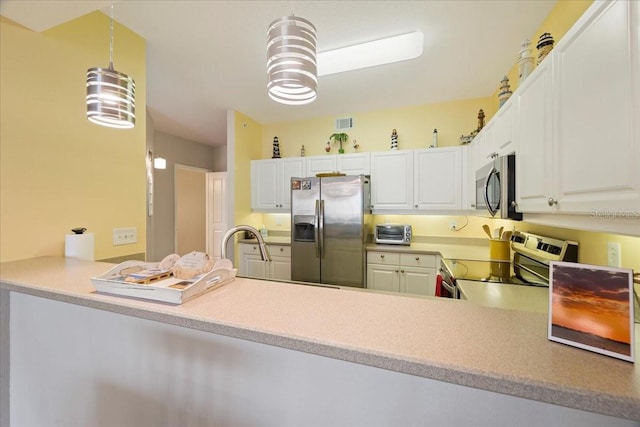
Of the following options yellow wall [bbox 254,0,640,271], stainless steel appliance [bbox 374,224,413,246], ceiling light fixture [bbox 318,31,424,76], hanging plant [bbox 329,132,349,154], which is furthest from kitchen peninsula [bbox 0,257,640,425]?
hanging plant [bbox 329,132,349,154]

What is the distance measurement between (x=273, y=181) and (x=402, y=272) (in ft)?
7.34

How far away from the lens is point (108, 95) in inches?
45.1

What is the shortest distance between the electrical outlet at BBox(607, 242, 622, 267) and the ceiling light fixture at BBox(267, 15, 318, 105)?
5.39 feet

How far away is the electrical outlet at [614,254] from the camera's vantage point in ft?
3.98

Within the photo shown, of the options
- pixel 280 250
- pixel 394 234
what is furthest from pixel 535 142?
pixel 280 250

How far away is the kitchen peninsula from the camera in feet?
1.63

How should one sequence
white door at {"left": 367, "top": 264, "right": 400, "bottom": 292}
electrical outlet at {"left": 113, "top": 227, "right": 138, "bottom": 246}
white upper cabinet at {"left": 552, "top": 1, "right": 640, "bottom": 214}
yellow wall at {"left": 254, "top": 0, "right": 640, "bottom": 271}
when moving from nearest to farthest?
white upper cabinet at {"left": 552, "top": 1, "right": 640, "bottom": 214} < electrical outlet at {"left": 113, "top": 227, "right": 138, "bottom": 246} < white door at {"left": 367, "top": 264, "right": 400, "bottom": 292} < yellow wall at {"left": 254, "top": 0, "right": 640, "bottom": 271}

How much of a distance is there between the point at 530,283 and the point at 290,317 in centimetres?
178

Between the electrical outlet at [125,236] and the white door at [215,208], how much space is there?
3.71 m

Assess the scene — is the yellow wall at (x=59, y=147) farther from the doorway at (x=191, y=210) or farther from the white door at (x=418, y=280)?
the doorway at (x=191, y=210)

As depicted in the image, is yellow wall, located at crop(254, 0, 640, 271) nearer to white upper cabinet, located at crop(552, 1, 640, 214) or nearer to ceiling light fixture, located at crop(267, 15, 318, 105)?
white upper cabinet, located at crop(552, 1, 640, 214)

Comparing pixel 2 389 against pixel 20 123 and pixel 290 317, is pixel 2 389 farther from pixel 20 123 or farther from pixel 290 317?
pixel 290 317

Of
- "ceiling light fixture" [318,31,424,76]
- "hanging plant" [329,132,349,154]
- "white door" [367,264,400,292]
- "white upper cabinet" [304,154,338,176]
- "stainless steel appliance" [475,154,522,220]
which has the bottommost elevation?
"white door" [367,264,400,292]

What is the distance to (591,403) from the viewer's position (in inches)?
16.6
